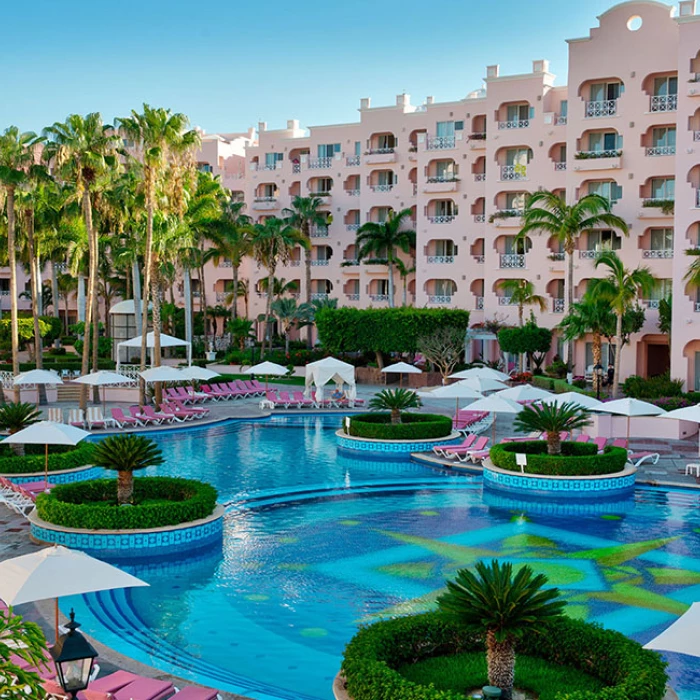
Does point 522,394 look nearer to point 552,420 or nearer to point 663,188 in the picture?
point 552,420

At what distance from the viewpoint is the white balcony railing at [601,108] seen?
48.6 metres

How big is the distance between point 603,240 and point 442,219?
12269mm

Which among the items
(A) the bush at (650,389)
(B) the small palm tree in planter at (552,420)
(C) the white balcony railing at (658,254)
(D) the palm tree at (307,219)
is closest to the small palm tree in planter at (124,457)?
(B) the small palm tree in planter at (552,420)

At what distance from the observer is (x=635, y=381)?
35500mm

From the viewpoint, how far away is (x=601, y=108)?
4897cm

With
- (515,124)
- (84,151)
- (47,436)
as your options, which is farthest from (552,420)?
(515,124)

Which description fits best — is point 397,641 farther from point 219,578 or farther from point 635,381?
point 635,381

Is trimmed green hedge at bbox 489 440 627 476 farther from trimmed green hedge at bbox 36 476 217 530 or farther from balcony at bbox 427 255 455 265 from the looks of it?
balcony at bbox 427 255 455 265

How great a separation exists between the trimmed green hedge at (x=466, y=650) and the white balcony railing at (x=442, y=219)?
4901 cm

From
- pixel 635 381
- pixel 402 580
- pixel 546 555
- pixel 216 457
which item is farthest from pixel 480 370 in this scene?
pixel 402 580

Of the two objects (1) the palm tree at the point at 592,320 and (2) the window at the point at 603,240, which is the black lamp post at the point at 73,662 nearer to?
(1) the palm tree at the point at 592,320

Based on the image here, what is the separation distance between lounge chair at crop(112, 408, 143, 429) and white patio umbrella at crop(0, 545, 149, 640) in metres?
21.3

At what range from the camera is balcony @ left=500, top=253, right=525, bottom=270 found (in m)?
53.9

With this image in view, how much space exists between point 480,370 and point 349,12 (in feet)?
50.2
